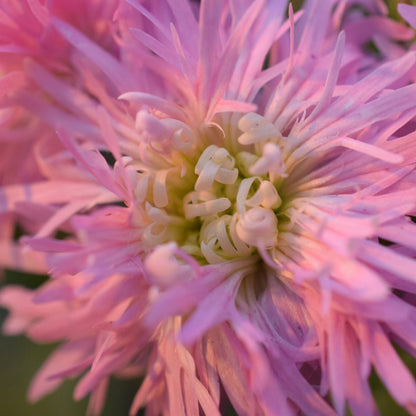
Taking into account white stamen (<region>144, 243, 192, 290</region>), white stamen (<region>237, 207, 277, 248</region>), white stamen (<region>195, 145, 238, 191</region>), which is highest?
white stamen (<region>195, 145, 238, 191</region>)

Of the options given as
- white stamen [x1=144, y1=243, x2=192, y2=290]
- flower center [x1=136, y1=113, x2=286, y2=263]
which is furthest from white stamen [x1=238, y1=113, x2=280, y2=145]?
white stamen [x1=144, y1=243, x2=192, y2=290]

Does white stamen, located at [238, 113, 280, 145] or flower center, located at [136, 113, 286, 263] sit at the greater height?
white stamen, located at [238, 113, 280, 145]

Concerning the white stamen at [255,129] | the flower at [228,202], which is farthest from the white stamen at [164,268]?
the white stamen at [255,129]

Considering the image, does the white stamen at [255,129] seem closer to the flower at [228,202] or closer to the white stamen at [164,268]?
the flower at [228,202]

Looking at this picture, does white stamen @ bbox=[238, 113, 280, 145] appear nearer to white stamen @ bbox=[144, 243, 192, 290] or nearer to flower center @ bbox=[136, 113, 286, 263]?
flower center @ bbox=[136, 113, 286, 263]

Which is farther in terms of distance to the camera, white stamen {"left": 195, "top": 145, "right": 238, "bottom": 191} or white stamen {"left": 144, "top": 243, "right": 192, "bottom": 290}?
white stamen {"left": 195, "top": 145, "right": 238, "bottom": 191}

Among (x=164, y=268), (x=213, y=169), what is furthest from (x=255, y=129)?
(x=164, y=268)

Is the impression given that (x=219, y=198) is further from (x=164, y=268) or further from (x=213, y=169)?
(x=164, y=268)

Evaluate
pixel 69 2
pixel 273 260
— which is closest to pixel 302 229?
pixel 273 260
